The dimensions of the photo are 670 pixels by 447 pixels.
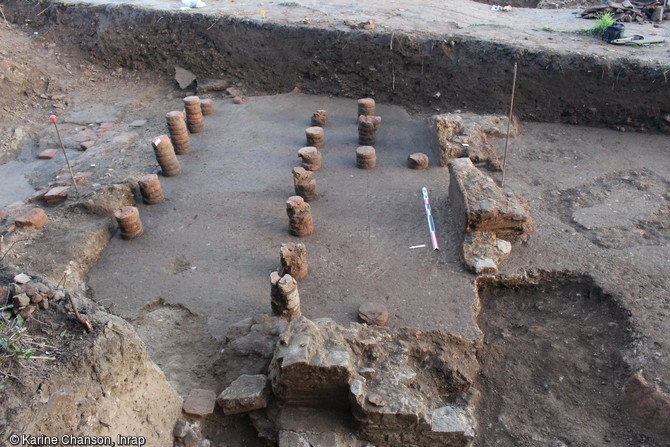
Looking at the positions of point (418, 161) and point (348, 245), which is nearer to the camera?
point (348, 245)

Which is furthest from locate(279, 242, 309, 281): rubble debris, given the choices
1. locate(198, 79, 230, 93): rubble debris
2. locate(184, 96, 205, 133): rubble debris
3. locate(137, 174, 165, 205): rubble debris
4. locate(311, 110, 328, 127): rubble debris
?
locate(198, 79, 230, 93): rubble debris

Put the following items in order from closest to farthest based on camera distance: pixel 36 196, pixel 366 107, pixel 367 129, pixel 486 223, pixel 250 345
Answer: pixel 250 345
pixel 486 223
pixel 36 196
pixel 367 129
pixel 366 107

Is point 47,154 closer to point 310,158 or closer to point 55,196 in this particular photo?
point 55,196

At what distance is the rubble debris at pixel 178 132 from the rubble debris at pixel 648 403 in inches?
287

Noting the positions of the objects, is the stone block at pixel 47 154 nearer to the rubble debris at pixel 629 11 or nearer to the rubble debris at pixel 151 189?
the rubble debris at pixel 151 189

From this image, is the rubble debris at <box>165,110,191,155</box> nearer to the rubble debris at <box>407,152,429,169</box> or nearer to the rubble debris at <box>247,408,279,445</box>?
the rubble debris at <box>407,152,429,169</box>

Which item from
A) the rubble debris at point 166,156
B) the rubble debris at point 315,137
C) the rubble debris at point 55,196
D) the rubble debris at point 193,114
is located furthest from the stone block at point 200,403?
the rubble debris at point 193,114

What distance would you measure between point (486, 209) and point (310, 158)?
10.1ft

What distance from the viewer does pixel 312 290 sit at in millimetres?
5840

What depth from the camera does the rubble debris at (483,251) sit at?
593 cm

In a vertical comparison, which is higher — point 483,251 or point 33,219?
point 33,219

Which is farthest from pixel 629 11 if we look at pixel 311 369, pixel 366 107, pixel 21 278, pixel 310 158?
pixel 21 278

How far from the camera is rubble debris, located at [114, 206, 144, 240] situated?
6.66 meters

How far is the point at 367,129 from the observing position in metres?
8.89
